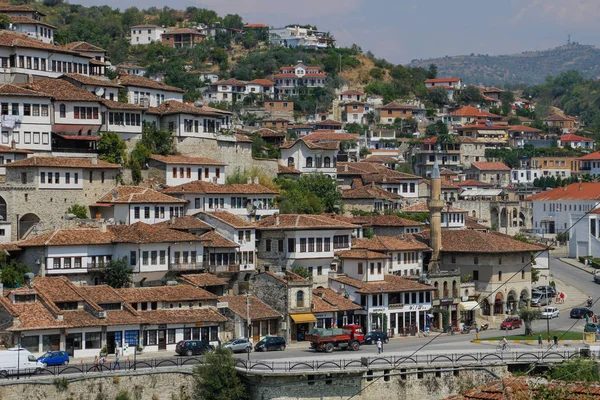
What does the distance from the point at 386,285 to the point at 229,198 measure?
12.7m

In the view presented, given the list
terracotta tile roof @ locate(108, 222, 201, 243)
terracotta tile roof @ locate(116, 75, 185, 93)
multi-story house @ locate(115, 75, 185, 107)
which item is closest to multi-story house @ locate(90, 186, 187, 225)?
Result: terracotta tile roof @ locate(108, 222, 201, 243)

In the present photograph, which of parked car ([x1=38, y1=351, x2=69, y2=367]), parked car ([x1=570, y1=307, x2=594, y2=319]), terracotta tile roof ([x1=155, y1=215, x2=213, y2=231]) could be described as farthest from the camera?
parked car ([x1=570, y1=307, x2=594, y2=319])

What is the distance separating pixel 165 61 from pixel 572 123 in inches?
2647

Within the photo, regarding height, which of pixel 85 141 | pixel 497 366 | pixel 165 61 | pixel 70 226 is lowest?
pixel 497 366

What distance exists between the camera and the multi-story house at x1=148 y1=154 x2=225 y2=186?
79.7 meters

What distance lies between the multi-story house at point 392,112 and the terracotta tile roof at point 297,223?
3212 inches

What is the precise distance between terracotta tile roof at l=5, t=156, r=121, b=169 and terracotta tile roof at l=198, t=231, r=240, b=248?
8.10 m

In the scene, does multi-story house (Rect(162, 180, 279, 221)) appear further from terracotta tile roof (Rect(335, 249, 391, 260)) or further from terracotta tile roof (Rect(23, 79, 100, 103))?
terracotta tile roof (Rect(23, 79, 100, 103))

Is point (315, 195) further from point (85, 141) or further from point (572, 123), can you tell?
point (572, 123)

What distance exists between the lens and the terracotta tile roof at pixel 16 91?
7331 centimetres

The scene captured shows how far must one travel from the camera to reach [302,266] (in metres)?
73.6

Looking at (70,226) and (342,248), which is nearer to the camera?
(70,226)

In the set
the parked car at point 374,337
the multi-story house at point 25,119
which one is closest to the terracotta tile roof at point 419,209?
the parked car at point 374,337

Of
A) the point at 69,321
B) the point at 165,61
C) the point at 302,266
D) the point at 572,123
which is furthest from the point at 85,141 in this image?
the point at 572,123
